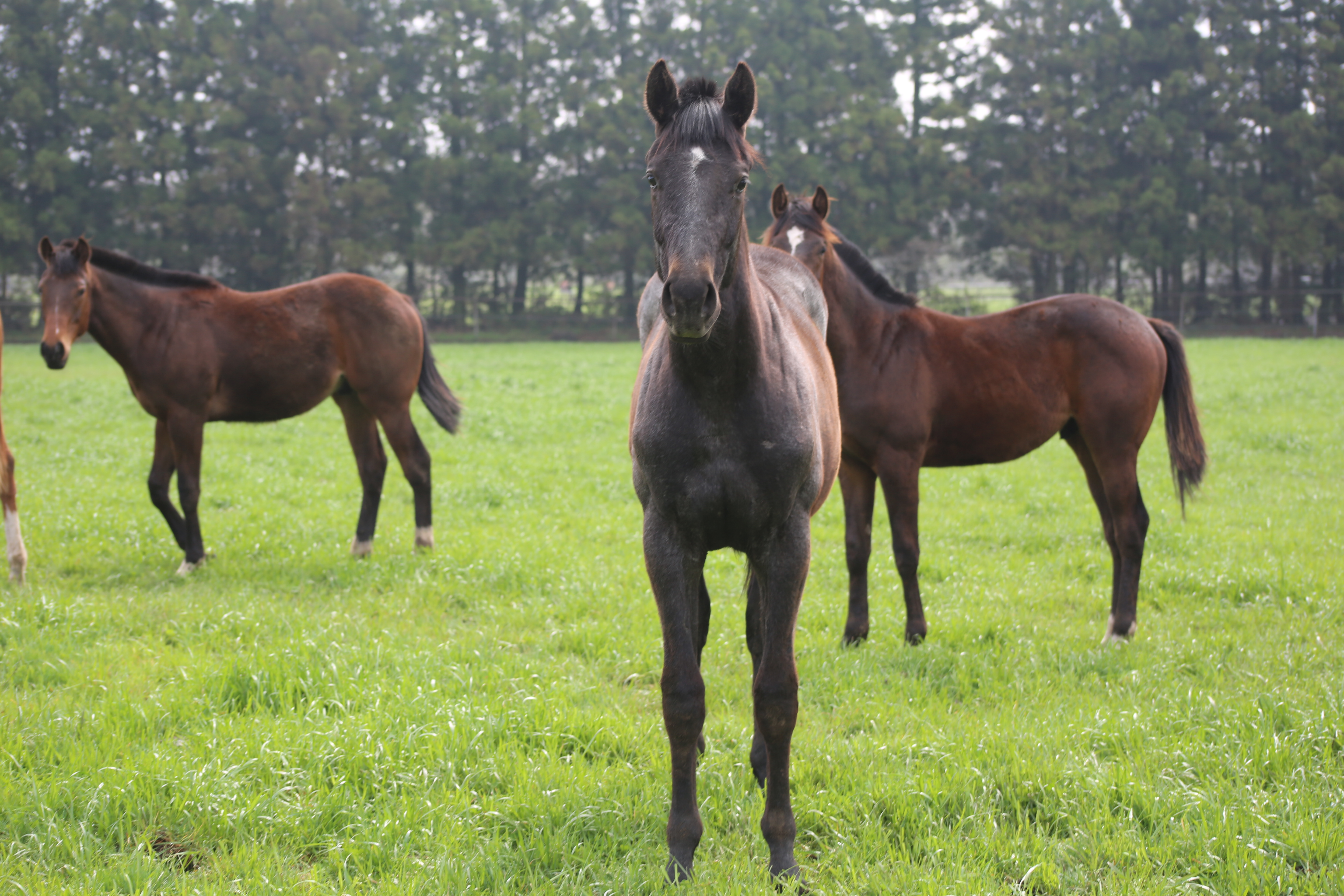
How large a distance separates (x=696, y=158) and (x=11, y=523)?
5290 mm

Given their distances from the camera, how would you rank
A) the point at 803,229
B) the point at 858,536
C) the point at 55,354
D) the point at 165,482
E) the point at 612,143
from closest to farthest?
the point at 858,536
the point at 803,229
the point at 55,354
the point at 165,482
the point at 612,143

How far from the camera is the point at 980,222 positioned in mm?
37594

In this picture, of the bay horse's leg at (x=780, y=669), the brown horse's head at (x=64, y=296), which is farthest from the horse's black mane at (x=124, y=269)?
the bay horse's leg at (x=780, y=669)

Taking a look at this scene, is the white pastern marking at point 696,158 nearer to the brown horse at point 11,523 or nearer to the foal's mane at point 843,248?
the foal's mane at point 843,248

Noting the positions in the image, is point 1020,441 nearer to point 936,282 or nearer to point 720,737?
point 720,737

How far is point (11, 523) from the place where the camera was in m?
5.52

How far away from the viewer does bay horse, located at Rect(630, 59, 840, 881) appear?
101 inches

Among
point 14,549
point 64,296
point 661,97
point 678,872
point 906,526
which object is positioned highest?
point 661,97

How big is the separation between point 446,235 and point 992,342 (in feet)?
114

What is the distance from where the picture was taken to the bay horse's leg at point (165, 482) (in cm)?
617

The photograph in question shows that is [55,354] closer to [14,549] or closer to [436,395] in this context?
[14,549]

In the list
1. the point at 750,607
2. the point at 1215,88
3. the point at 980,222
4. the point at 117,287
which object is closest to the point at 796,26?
the point at 980,222

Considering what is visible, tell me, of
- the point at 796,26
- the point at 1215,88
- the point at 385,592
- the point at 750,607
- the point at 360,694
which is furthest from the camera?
the point at 796,26

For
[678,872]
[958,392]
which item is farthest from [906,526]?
[678,872]
